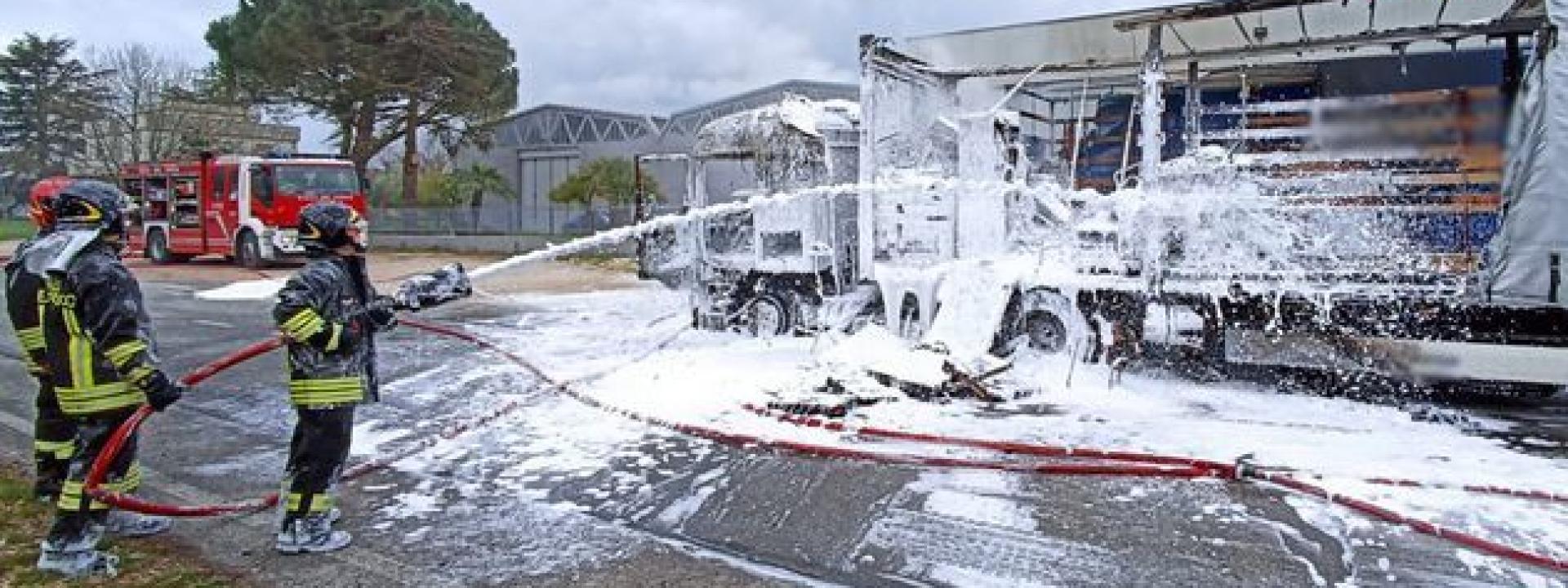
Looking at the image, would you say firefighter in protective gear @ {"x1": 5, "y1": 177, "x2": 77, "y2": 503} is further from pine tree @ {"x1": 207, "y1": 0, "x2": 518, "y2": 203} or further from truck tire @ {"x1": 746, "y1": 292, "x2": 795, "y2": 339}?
pine tree @ {"x1": 207, "y1": 0, "x2": 518, "y2": 203}

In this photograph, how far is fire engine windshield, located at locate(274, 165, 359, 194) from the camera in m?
20.8

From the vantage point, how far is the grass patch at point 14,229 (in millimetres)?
39953

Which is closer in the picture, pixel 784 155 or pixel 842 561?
pixel 842 561

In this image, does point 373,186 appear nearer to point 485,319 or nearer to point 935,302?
point 485,319

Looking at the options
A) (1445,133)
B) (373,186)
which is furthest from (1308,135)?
(373,186)

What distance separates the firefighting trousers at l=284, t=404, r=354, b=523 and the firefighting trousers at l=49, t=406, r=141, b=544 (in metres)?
0.70

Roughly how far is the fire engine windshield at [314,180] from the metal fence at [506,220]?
7.22m

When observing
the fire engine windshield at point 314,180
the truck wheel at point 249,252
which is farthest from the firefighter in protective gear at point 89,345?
the truck wheel at point 249,252

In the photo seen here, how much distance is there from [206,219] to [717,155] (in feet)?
53.0

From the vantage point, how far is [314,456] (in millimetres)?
4266

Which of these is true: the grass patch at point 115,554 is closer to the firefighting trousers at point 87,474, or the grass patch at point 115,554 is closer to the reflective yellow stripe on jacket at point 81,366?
the firefighting trousers at point 87,474

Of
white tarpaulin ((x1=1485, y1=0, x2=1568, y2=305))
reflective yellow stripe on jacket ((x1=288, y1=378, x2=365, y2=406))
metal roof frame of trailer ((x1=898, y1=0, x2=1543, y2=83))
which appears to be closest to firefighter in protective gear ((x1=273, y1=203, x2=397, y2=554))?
reflective yellow stripe on jacket ((x1=288, y1=378, x2=365, y2=406))

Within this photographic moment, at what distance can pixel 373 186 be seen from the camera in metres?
38.1

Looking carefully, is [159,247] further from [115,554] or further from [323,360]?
[323,360]
